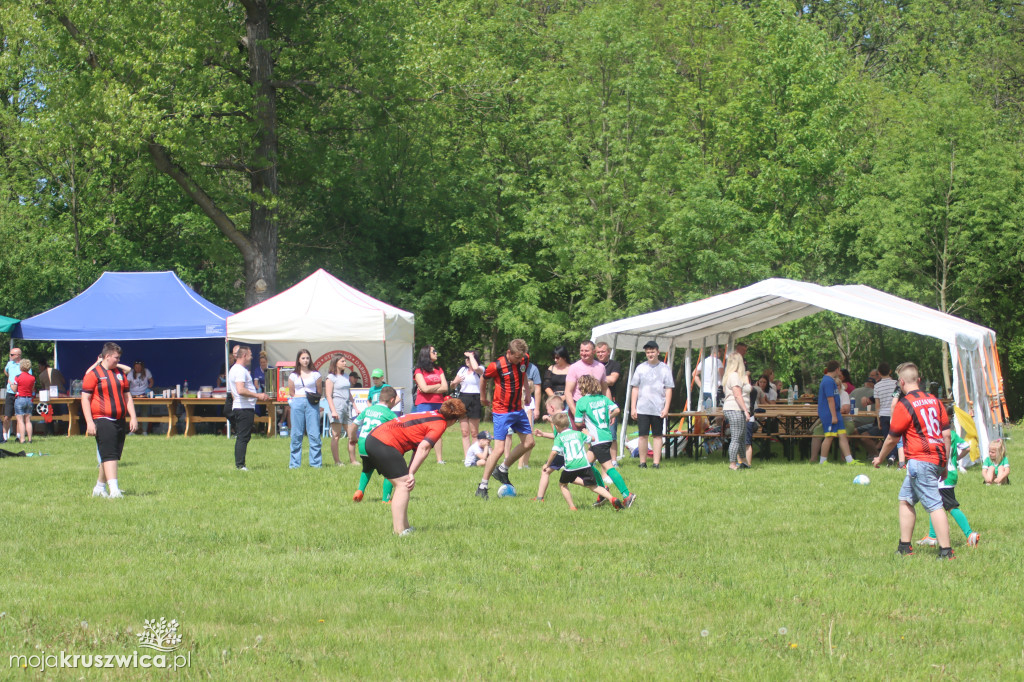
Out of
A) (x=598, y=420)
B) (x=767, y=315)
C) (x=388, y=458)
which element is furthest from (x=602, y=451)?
(x=767, y=315)

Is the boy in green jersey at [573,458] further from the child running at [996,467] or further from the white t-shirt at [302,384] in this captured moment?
the white t-shirt at [302,384]

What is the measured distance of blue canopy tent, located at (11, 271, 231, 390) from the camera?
72.9 feet

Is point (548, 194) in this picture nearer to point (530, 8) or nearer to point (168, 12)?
point (168, 12)

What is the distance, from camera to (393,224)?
30.7 meters

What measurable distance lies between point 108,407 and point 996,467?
10128 millimetres

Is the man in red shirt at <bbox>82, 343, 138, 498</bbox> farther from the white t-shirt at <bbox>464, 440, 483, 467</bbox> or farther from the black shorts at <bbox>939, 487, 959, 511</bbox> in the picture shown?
the black shorts at <bbox>939, 487, 959, 511</bbox>

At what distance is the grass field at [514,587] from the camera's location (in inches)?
208

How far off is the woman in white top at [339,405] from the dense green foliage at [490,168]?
1061 cm

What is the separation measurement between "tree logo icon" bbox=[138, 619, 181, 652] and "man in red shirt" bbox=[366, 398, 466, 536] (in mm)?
2822

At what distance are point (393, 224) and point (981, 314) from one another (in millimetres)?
16791

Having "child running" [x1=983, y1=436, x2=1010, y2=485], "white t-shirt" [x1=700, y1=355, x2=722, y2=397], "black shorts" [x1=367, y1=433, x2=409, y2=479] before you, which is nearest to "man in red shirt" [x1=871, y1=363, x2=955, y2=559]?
"black shorts" [x1=367, y1=433, x2=409, y2=479]

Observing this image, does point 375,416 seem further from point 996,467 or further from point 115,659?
point 996,467

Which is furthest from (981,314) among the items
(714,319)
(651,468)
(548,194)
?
(651,468)

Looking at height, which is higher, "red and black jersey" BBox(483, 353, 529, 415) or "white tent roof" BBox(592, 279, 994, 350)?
"white tent roof" BBox(592, 279, 994, 350)
